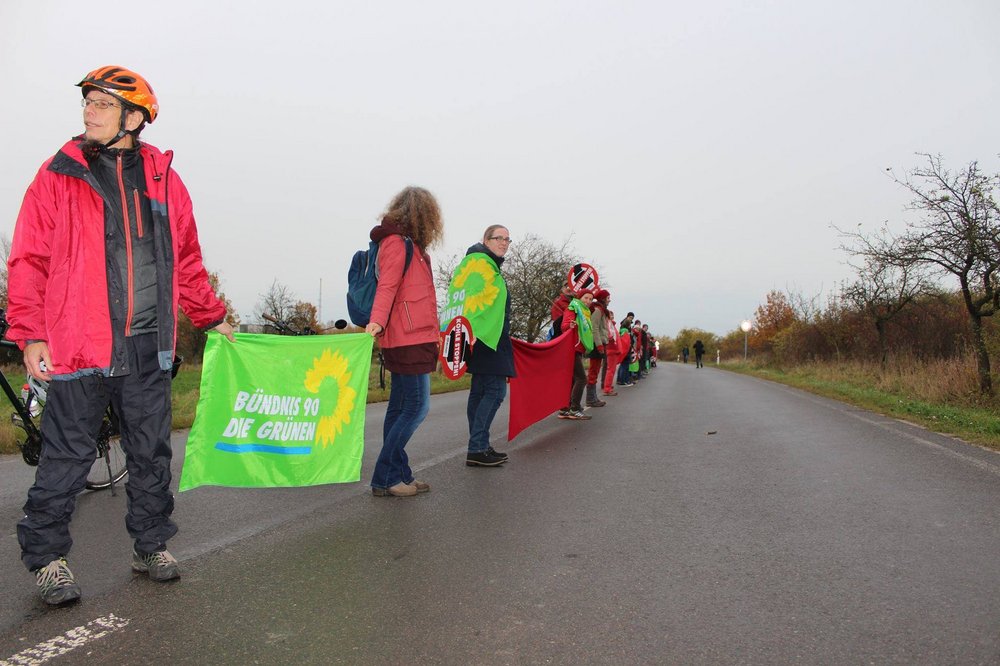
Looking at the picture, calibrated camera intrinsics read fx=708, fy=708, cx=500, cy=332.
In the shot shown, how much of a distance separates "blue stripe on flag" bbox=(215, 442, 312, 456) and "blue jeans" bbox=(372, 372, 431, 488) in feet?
2.35

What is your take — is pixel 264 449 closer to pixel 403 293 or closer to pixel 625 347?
pixel 403 293

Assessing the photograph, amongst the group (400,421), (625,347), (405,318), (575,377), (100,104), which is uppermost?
(100,104)

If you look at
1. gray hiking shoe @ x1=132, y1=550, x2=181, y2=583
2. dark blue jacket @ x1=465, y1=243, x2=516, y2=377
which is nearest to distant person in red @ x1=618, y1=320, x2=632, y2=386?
dark blue jacket @ x1=465, y1=243, x2=516, y2=377

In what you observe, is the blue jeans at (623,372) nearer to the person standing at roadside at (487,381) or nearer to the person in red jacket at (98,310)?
the person standing at roadside at (487,381)

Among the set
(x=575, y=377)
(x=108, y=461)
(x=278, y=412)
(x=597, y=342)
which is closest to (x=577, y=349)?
(x=575, y=377)

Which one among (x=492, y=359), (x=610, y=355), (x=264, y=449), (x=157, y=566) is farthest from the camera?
(x=610, y=355)

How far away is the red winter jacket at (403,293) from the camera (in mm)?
4645

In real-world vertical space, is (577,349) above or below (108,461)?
above

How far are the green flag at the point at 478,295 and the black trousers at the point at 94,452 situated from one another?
302 cm

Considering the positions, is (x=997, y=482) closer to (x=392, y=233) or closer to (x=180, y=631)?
(x=392, y=233)

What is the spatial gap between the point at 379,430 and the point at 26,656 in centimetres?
628

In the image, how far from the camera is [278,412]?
14.0ft

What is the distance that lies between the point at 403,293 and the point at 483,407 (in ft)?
6.12

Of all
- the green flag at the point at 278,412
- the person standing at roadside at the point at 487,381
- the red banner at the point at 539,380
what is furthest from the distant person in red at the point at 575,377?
the green flag at the point at 278,412
